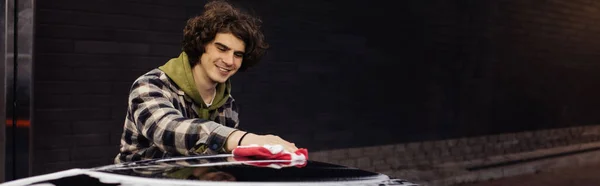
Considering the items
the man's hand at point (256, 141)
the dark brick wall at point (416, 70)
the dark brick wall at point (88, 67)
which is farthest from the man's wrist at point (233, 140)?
the dark brick wall at point (416, 70)

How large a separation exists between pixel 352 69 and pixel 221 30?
6.05m

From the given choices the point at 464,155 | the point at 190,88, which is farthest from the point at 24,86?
the point at 464,155

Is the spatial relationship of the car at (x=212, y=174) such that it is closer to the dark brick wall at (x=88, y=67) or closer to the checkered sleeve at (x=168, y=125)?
the checkered sleeve at (x=168, y=125)

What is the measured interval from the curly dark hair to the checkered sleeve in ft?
0.65

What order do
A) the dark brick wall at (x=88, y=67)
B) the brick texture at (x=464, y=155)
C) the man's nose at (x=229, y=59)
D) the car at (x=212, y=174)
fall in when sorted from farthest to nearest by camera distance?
the brick texture at (x=464, y=155), the dark brick wall at (x=88, y=67), the man's nose at (x=229, y=59), the car at (x=212, y=174)

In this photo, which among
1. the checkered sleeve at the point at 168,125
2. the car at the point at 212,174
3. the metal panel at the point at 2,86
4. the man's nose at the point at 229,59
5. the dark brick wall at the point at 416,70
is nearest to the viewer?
the car at the point at 212,174

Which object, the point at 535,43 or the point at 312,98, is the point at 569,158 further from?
the point at 312,98

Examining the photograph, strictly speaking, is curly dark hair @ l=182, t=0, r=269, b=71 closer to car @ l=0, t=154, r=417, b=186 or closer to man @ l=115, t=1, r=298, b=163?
man @ l=115, t=1, r=298, b=163

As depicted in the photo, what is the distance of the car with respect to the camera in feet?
5.56

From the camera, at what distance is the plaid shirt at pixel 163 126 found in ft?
7.32

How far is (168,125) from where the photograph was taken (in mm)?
2303

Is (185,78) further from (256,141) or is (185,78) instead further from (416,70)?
(416,70)

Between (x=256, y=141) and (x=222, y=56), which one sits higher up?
(x=222, y=56)

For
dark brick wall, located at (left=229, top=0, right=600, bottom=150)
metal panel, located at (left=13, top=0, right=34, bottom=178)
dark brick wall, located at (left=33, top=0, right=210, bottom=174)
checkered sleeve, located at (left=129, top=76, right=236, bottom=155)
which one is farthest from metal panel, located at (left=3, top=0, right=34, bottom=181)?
checkered sleeve, located at (left=129, top=76, right=236, bottom=155)
